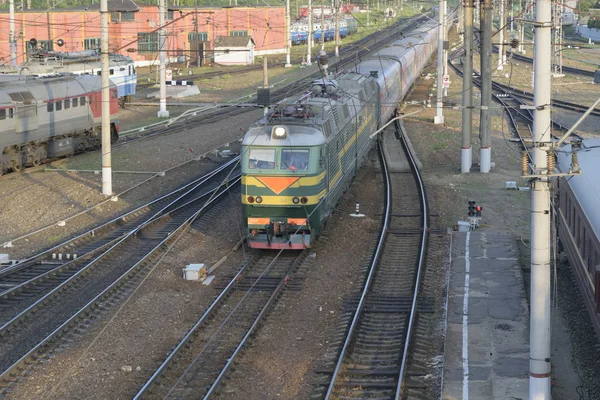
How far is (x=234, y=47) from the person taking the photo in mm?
78438

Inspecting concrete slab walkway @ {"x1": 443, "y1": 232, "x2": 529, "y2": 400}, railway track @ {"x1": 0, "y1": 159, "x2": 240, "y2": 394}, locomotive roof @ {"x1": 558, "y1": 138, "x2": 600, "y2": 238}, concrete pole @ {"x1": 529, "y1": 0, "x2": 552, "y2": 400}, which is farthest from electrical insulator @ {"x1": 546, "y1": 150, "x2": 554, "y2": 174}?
railway track @ {"x1": 0, "y1": 159, "x2": 240, "y2": 394}

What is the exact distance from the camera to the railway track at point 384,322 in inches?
535

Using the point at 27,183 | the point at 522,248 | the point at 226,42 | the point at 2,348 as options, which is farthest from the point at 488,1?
the point at 226,42

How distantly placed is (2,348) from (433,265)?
9335mm

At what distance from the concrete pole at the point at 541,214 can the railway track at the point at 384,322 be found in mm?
2063

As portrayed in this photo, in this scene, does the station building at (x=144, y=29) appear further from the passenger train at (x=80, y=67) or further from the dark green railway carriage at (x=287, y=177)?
the dark green railway carriage at (x=287, y=177)

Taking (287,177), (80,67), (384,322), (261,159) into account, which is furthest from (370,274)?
(80,67)

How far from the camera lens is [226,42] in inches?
3123

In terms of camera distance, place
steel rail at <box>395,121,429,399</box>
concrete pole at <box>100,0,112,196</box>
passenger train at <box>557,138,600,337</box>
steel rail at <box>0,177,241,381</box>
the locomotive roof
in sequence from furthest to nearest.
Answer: concrete pole at <box>100,0,112,196</box> → the locomotive roof → passenger train at <box>557,138,600,337</box> → steel rail at <box>0,177,241,381</box> → steel rail at <box>395,121,429,399</box>

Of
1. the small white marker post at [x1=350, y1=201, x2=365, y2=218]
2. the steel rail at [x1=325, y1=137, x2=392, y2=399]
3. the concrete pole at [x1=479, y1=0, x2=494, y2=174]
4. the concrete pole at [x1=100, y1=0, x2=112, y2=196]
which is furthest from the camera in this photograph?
the concrete pole at [x1=479, y1=0, x2=494, y2=174]

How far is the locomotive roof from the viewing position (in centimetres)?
1538

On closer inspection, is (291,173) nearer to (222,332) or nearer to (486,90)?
(222,332)

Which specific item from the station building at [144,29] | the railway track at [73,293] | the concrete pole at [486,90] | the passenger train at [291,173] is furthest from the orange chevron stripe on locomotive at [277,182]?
the station building at [144,29]

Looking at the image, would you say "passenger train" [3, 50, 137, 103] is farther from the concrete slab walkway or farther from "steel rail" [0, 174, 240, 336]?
the concrete slab walkway
